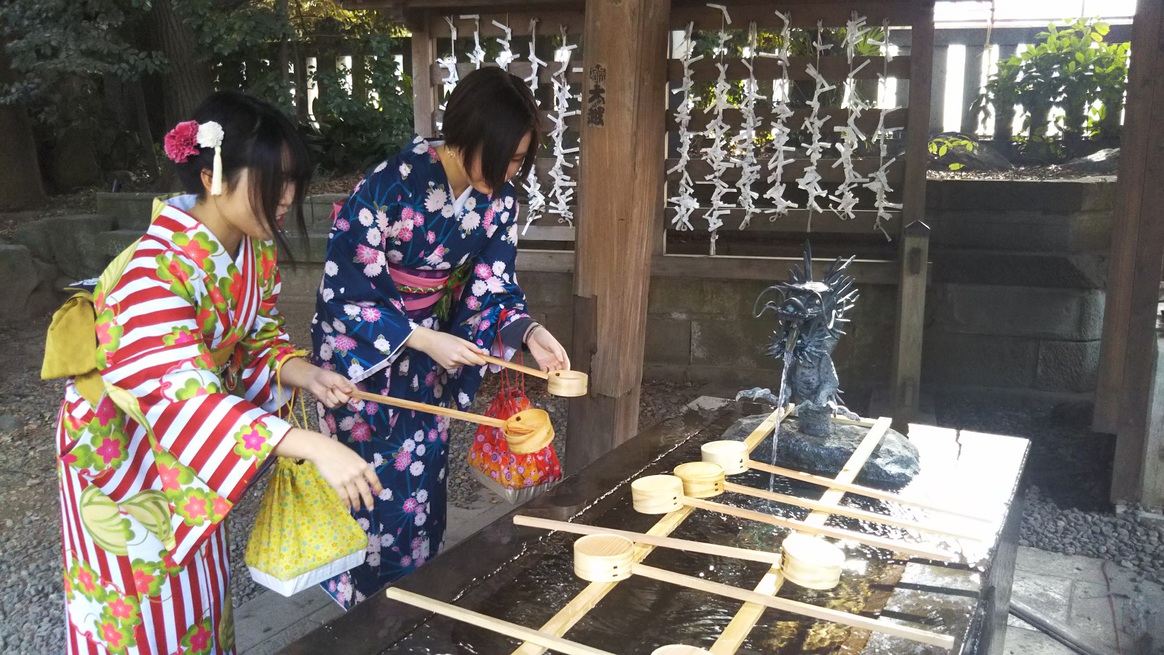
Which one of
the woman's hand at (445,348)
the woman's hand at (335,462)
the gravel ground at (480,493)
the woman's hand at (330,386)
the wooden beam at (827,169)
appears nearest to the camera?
the woman's hand at (335,462)

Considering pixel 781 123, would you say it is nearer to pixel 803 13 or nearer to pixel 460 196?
pixel 803 13

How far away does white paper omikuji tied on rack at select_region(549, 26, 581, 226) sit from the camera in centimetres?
631

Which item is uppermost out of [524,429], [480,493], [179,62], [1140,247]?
[179,62]

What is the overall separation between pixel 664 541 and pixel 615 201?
6.89 ft

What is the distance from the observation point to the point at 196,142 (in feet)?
6.95

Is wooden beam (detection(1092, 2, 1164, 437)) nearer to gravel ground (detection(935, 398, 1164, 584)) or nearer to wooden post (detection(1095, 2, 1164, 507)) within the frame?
wooden post (detection(1095, 2, 1164, 507))

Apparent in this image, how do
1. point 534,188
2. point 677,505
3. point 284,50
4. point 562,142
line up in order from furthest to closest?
point 284,50, point 534,188, point 562,142, point 677,505

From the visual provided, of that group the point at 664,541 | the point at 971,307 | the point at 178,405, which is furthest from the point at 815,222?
the point at 178,405

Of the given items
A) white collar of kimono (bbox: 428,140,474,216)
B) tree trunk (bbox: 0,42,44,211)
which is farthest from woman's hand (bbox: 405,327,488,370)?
tree trunk (bbox: 0,42,44,211)

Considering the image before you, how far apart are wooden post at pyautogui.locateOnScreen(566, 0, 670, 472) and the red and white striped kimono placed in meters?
1.82

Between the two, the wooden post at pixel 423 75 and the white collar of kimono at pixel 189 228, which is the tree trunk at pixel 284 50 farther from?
the white collar of kimono at pixel 189 228

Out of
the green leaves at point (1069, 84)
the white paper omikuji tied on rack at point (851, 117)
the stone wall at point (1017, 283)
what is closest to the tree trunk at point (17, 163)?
the white paper omikuji tied on rack at point (851, 117)

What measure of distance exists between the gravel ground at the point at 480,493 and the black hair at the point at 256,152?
8.73 feet

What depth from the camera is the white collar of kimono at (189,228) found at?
220 centimetres
